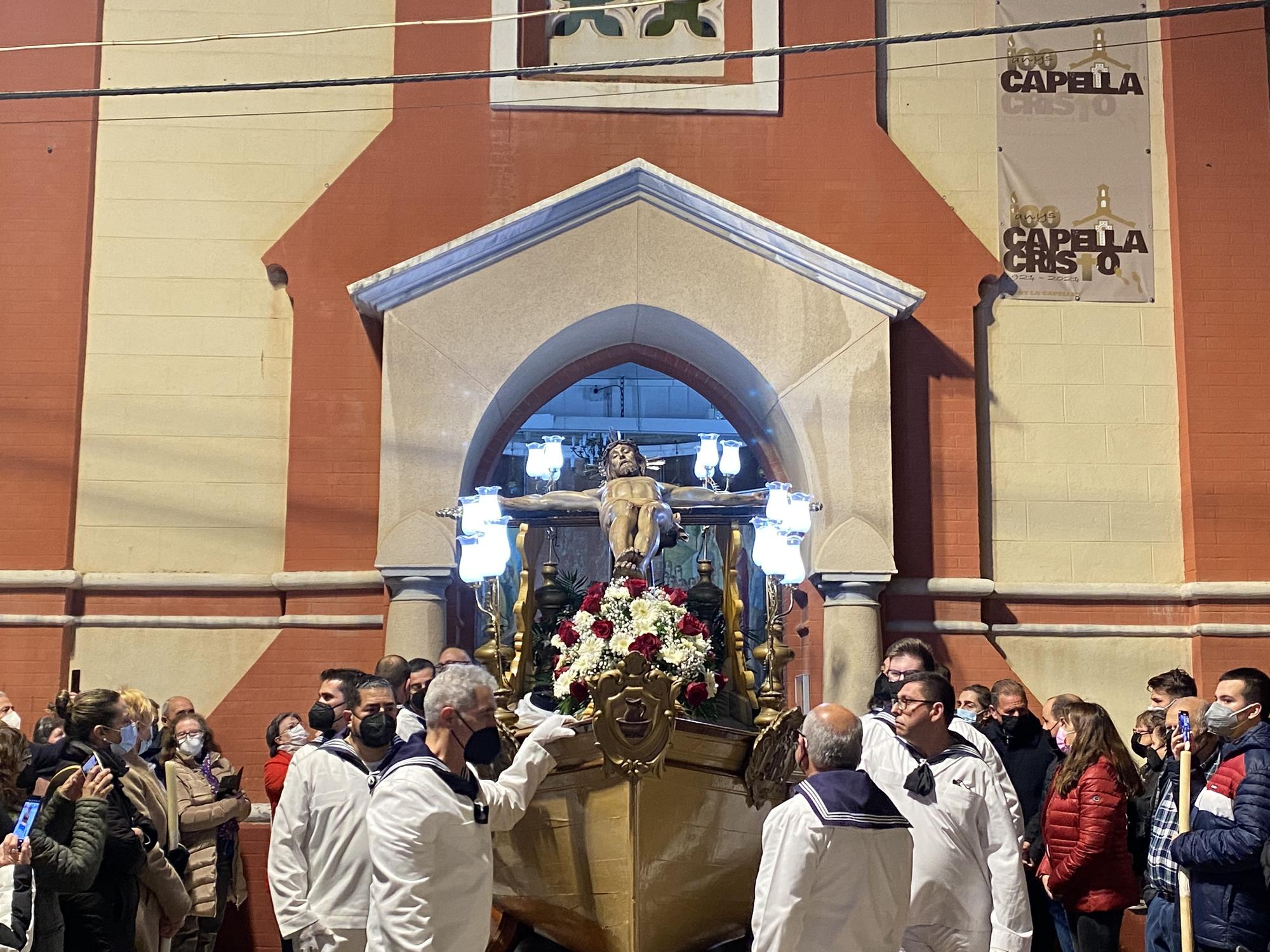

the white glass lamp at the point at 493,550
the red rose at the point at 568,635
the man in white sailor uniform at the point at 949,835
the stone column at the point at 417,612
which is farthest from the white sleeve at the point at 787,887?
the stone column at the point at 417,612

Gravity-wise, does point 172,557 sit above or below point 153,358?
below

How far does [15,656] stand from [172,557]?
1406 millimetres

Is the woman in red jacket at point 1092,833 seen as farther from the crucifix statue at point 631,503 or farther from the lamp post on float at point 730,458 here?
the lamp post on float at point 730,458

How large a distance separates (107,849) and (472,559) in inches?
204

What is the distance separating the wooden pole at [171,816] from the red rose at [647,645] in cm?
245

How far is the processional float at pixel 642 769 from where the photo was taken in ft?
26.4

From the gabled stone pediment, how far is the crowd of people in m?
5.09

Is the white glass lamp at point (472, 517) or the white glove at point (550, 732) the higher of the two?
the white glass lamp at point (472, 517)

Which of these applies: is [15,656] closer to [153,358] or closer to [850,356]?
[153,358]

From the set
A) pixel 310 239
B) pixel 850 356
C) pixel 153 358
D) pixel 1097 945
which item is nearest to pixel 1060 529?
pixel 850 356

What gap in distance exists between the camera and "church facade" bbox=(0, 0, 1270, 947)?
12820mm

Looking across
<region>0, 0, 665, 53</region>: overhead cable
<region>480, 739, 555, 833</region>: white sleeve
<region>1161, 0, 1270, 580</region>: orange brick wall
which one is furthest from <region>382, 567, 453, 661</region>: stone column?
<region>1161, 0, 1270, 580</region>: orange brick wall

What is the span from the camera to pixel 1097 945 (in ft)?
27.9

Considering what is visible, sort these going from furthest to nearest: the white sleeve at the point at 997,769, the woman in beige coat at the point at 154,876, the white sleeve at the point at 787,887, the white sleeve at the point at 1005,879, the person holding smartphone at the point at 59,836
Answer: the woman in beige coat at the point at 154,876 → the white sleeve at the point at 997,769 → the white sleeve at the point at 1005,879 → the person holding smartphone at the point at 59,836 → the white sleeve at the point at 787,887
